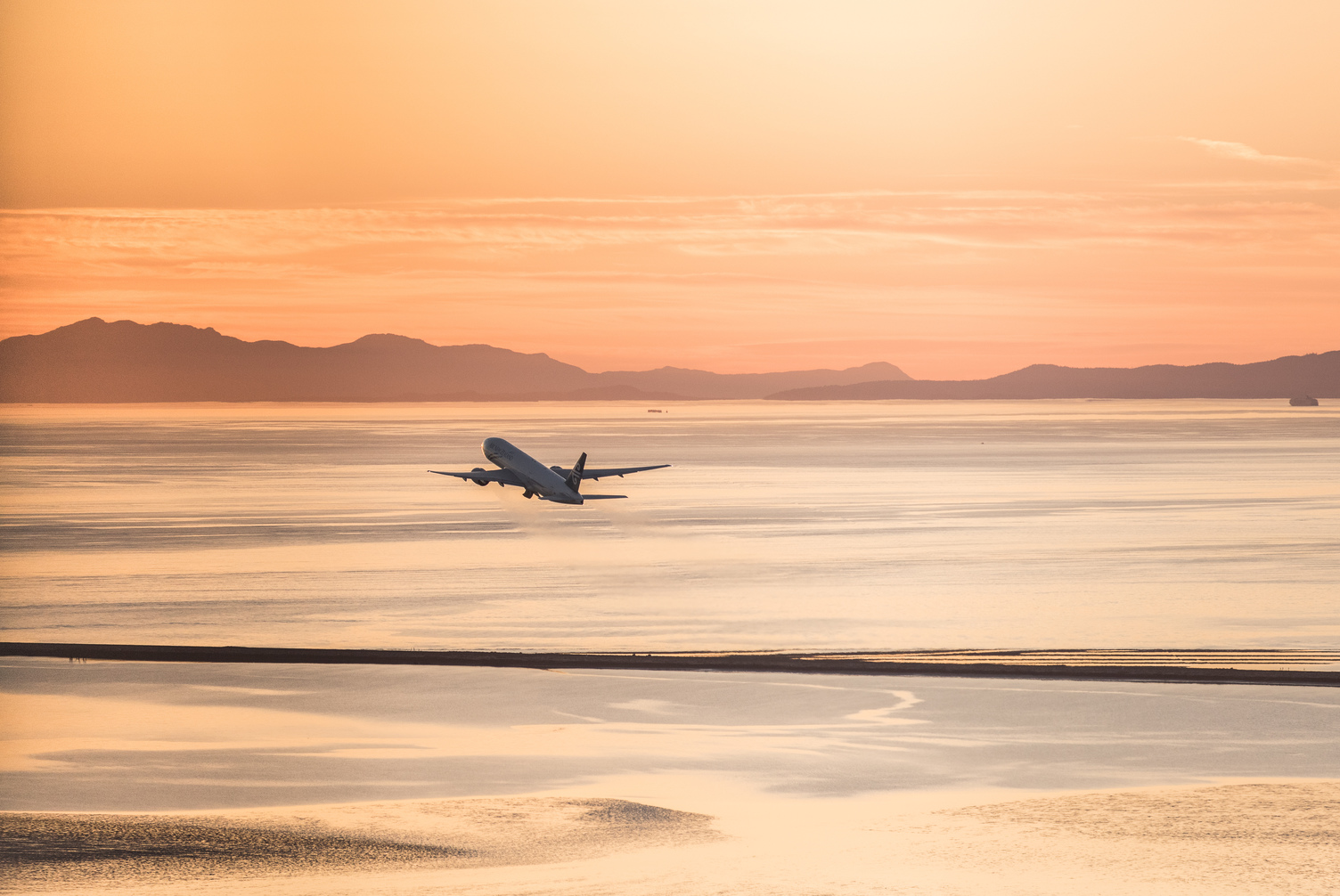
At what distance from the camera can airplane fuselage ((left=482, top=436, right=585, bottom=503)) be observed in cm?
10181

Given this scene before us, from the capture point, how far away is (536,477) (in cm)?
10300

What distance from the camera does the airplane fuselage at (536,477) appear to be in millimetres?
101812

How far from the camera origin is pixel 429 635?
145 feet

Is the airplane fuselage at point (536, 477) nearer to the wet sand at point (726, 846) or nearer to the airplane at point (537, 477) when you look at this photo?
the airplane at point (537, 477)

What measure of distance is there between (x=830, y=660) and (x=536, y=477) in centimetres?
6643

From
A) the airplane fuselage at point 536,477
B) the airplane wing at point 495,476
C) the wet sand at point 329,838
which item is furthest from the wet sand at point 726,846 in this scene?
A: the airplane fuselage at point 536,477

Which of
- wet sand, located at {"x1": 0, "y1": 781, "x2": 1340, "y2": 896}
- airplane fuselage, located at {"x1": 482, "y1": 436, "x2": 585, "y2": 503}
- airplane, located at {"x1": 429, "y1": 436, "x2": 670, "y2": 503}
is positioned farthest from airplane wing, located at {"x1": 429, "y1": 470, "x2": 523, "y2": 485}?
wet sand, located at {"x1": 0, "y1": 781, "x2": 1340, "y2": 896}

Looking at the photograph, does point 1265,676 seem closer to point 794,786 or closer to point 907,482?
A: point 794,786

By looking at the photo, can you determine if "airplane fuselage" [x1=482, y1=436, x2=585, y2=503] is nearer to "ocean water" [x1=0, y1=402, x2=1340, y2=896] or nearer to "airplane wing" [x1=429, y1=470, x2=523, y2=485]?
"airplane wing" [x1=429, y1=470, x2=523, y2=485]

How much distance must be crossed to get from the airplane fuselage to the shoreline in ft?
198

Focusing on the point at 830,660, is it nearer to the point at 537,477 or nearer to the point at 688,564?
the point at 688,564

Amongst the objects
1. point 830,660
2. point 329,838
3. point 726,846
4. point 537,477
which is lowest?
point 726,846

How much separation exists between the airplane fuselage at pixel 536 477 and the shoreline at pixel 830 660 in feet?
198

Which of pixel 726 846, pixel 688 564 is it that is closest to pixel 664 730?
pixel 726 846
